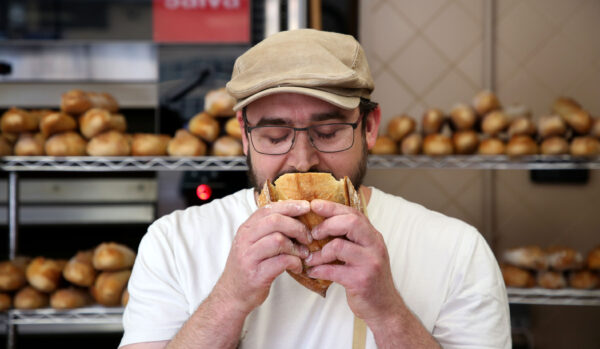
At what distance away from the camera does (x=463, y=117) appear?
7.11ft

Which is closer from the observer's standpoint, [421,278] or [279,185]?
[279,185]

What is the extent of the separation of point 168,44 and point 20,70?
26.9 inches

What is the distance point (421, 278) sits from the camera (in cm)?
117

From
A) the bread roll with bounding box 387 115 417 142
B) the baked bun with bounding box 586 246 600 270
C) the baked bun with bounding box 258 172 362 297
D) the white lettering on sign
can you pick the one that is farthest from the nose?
the baked bun with bounding box 586 246 600 270

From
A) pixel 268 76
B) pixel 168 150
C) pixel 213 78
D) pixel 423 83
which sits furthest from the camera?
pixel 423 83

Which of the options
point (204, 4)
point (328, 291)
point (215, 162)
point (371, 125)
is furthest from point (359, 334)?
point (204, 4)

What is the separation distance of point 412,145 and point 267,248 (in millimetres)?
1337

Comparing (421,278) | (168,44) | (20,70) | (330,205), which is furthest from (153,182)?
(330,205)

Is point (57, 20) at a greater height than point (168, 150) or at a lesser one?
greater

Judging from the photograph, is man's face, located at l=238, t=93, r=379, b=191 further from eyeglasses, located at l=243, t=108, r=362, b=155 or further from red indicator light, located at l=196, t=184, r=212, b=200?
red indicator light, located at l=196, t=184, r=212, b=200

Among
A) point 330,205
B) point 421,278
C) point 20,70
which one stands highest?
point 20,70

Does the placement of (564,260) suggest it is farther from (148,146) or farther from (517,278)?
(148,146)

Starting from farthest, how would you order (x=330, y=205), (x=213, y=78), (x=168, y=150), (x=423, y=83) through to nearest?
(x=423, y=83)
(x=213, y=78)
(x=168, y=150)
(x=330, y=205)

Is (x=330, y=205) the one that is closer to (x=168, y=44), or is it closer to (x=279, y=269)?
(x=279, y=269)
